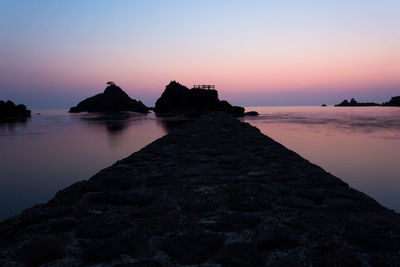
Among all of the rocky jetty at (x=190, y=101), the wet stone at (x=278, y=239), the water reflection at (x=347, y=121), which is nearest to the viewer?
the wet stone at (x=278, y=239)

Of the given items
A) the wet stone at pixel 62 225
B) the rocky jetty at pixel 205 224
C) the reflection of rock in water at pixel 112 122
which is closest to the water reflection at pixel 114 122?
the reflection of rock in water at pixel 112 122

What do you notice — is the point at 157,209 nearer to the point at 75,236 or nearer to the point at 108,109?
the point at 75,236

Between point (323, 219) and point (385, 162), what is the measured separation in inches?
612

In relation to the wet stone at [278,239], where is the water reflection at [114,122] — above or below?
below

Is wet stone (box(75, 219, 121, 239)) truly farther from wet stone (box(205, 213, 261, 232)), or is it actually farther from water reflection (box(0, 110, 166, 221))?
water reflection (box(0, 110, 166, 221))

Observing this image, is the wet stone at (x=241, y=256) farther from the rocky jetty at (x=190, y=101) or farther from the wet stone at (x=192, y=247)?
the rocky jetty at (x=190, y=101)

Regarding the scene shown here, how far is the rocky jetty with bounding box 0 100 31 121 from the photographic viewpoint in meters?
71.9

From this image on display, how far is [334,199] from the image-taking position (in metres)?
3.01

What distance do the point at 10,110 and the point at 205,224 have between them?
3640 inches

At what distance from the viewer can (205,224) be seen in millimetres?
2410

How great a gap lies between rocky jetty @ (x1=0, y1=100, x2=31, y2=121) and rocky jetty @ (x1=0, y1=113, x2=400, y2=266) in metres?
79.1

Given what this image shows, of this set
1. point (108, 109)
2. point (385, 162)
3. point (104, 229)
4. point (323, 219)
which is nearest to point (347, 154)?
point (385, 162)

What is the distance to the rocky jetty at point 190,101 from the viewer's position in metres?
70.7

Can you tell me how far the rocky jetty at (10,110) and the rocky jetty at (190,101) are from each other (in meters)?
44.8
